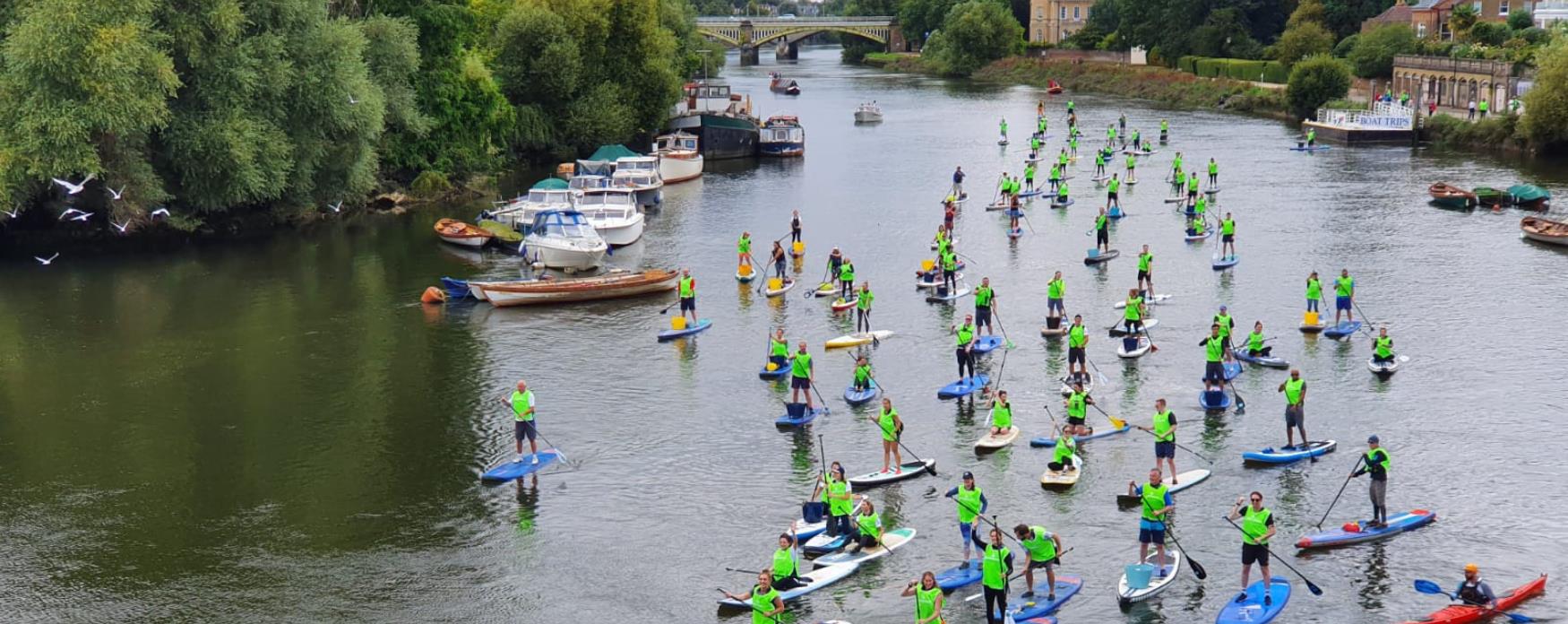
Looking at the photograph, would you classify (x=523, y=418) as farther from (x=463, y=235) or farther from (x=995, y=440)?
(x=463, y=235)

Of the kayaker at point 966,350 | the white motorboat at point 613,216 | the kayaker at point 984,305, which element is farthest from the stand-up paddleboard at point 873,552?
the white motorboat at point 613,216

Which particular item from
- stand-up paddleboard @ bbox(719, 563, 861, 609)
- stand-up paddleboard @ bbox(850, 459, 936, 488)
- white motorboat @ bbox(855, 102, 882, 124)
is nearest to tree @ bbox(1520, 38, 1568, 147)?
white motorboat @ bbox(855, 102, 882, 124)

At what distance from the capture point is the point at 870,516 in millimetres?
29469

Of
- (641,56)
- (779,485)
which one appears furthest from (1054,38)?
(779,485)

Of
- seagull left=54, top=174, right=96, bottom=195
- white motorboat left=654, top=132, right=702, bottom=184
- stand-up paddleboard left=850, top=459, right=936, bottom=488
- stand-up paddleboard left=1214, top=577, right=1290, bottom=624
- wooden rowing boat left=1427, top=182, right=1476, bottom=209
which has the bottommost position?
stand-up paddleboard left=1214, top=577, right=1290, bottom=624

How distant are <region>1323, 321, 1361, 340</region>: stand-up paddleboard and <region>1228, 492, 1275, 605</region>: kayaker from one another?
67.6 ft

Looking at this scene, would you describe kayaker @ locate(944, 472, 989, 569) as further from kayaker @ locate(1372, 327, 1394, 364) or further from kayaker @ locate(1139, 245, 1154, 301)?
kayaker @ locate(1139, 245, 1154, 301)

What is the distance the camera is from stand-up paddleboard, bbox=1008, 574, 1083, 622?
2667 centimetres

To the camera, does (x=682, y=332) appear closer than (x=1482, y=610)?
No

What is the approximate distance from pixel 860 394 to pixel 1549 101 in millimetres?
60695

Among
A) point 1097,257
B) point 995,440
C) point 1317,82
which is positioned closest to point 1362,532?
point 995,440

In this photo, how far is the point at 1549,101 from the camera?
84.4 m

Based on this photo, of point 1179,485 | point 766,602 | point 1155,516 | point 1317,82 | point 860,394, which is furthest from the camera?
point 1317,82

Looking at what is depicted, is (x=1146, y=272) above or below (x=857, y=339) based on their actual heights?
above
